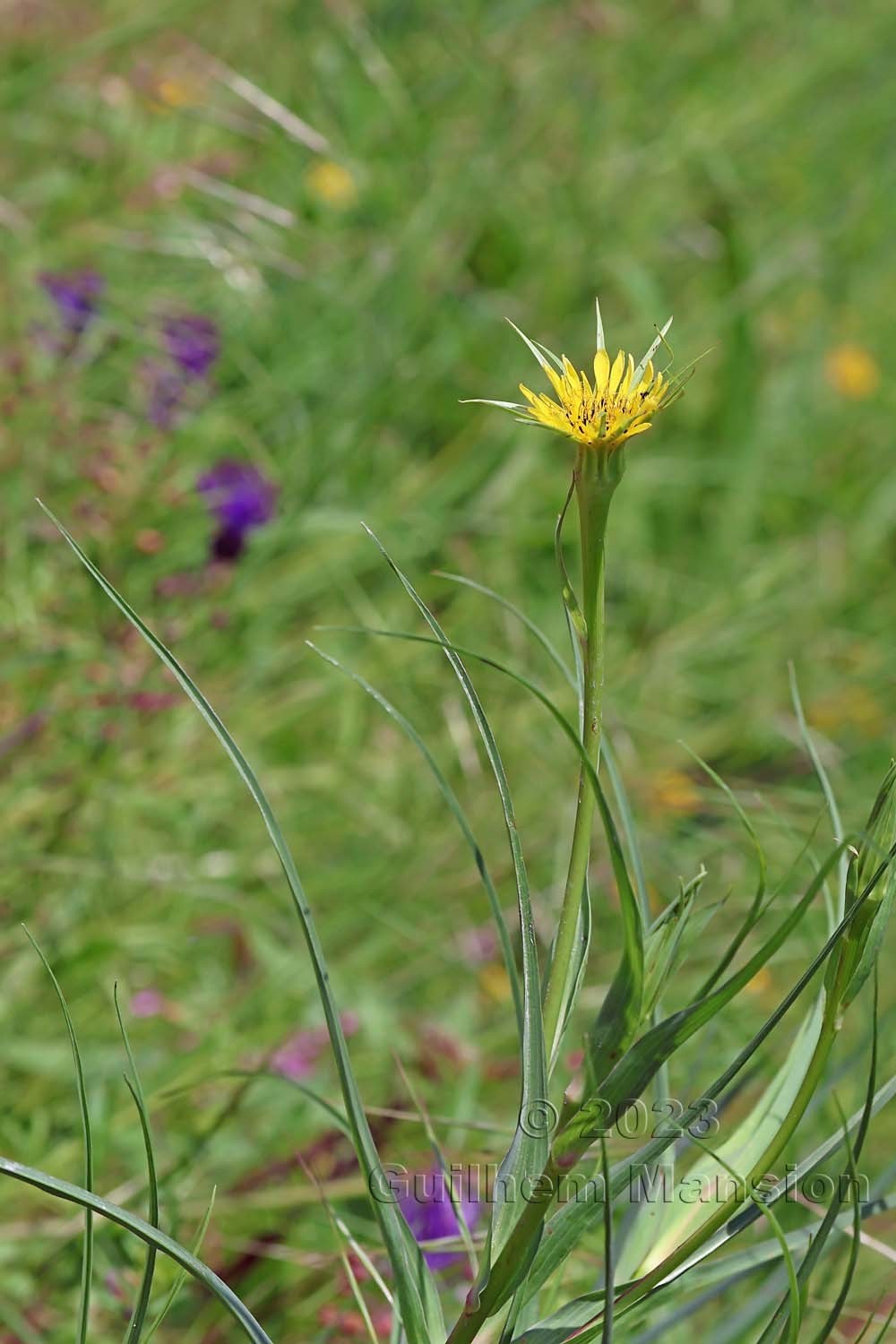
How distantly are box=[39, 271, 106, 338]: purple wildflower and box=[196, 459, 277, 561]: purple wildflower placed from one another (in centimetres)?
27

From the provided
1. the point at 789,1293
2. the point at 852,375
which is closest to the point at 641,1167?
the point at 789,1293

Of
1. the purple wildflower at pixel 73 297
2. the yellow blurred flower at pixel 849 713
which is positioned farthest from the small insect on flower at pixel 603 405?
the yellow blurred flower at pixel 849 713

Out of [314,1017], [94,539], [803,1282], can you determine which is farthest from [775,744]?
[803,1282]

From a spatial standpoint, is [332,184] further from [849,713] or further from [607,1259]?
[607,1259]

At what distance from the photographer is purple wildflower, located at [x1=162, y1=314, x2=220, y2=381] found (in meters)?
1.64

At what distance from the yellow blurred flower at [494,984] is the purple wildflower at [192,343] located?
0.79 metres

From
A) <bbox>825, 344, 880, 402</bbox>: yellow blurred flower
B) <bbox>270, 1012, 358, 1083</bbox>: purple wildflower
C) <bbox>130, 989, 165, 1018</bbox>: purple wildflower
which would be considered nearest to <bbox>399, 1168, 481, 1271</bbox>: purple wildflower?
<bbox>270, 1012, 358, 1083</bbox>: purple wildflower

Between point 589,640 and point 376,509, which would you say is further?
point 376,509

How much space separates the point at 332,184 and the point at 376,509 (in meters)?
0.68

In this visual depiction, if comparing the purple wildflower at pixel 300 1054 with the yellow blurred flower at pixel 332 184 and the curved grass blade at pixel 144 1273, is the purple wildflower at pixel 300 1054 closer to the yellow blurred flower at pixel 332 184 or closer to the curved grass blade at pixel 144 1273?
the curved grass blade at pixel 144 1273

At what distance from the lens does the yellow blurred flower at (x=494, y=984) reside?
1.48 meters

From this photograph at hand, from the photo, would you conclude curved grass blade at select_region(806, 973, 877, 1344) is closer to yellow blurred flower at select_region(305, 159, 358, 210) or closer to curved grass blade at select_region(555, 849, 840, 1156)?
curved grass blade at select_region(555, 849, 840, 1156)

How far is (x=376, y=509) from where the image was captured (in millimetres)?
1758

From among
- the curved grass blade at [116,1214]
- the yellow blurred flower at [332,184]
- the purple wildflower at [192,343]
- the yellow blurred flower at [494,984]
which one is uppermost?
the yellow blurred flower at [332,184]
